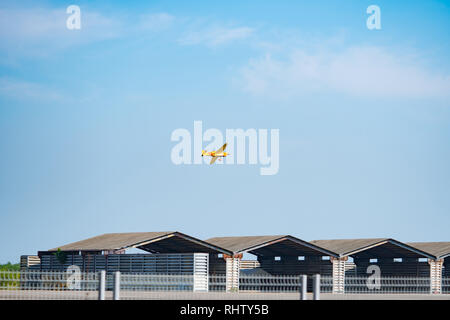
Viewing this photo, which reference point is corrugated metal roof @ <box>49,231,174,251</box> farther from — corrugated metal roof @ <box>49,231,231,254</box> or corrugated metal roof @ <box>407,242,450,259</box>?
corrugated metal roof @ <box>407,242,450,259</box>

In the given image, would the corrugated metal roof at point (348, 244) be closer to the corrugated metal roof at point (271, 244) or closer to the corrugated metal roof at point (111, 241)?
the corrugated metal roof at point (271, 244)

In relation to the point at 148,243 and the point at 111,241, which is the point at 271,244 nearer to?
the point at 148,243

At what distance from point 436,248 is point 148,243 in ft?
73.4

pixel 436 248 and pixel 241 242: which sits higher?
pixel 241 242

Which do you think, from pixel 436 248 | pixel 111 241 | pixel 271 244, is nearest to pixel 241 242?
pixel 271 244

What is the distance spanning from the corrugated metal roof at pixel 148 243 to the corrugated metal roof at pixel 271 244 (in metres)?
1.85

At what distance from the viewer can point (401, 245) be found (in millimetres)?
55812

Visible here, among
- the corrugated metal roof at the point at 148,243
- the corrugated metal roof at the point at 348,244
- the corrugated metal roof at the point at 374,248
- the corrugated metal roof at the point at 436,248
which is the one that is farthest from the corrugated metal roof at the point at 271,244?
the corrugated metal roof at the point at 436,248

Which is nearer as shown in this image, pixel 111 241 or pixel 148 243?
pixel 148 243

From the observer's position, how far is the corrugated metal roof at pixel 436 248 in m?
57.4

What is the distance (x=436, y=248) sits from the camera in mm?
59750

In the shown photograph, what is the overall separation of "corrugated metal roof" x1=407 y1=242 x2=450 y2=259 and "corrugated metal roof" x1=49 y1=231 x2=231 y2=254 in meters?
16.0
